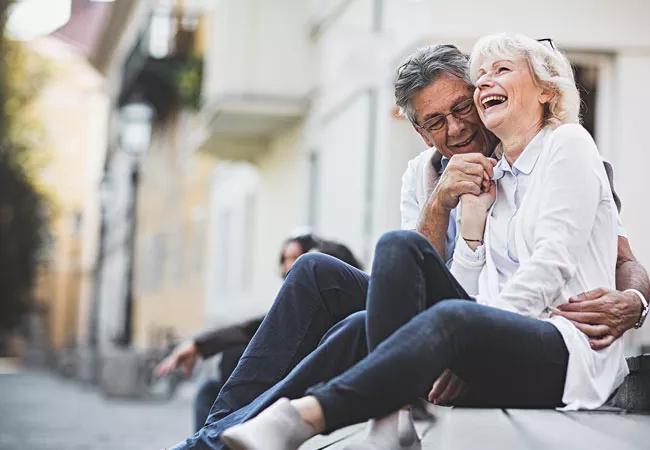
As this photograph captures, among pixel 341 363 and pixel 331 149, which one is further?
pixel 331 149

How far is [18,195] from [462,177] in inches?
1616

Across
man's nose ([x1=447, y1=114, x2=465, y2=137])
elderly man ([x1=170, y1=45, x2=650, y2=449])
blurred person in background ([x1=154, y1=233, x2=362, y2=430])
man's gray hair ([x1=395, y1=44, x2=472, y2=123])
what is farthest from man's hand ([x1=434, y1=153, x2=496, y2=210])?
blurred person in background ([x1=154, y1=233, x2=362, y2=430])

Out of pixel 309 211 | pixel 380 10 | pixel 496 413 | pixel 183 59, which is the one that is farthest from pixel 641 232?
pixel 183 59

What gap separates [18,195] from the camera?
44406 mm

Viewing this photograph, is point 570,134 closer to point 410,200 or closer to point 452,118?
point 452,118

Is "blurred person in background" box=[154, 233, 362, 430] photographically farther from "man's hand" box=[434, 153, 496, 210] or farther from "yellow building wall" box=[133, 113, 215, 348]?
"yellow building wall" box=[133, 113, 215, 348]

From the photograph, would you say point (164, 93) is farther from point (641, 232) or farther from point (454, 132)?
point (454, 132)

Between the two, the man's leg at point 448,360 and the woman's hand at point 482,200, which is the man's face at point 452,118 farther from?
the man's leg at point 448,360

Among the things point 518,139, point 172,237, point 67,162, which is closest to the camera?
point 518,139

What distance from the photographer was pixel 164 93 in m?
28.9

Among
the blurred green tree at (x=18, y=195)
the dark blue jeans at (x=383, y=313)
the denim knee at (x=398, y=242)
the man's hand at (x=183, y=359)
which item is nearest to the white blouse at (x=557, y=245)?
the dark blue jeans at (x=383, y=313)

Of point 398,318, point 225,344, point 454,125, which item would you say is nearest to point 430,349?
point 398,318

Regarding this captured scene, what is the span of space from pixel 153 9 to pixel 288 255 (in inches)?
748

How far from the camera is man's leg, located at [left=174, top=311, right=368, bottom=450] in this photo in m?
4.33
